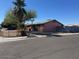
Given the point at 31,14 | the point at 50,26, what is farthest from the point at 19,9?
the point at 50,26

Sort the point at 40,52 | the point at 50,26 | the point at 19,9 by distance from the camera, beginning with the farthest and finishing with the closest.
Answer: the point at 50,26 → the point at 19,9 → the point at 40,52

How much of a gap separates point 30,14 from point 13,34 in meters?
12.2

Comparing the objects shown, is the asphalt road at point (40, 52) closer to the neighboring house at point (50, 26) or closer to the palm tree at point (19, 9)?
the palm tree at point (19, 9)

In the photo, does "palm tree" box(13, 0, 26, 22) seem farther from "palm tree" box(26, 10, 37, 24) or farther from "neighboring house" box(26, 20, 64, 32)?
"neighboring house" box(26, 20, 64, 32)

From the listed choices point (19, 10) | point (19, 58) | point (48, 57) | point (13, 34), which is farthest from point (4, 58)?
point (19, 10)

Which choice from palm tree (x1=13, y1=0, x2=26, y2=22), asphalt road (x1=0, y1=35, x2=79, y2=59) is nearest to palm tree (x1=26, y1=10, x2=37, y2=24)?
palm tree (x1=13, y1=0, x2=26, y2=22)

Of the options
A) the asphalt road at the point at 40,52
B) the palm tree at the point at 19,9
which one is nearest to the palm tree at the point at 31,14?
the palm tree at the point at 19,9

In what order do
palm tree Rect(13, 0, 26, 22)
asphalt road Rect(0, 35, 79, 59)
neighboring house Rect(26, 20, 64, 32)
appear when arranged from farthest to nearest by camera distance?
1. neighboring house Rect(26, 20, 64, 32)
2. palm tree Rect(13, 0, 26, 22)
3. asphalt road Rect(0, 35, 79, 59)

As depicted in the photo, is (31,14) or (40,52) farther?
(31,14)

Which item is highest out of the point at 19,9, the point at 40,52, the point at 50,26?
the point at 19,9

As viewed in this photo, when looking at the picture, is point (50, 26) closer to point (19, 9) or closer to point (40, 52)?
point (19, 9)

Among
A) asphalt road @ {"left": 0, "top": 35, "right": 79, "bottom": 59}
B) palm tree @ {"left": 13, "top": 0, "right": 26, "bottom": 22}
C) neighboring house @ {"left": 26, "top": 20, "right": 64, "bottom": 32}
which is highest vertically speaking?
palm tree @ {"left": 13, "top": 0, "right": 26, "bottom": 22}

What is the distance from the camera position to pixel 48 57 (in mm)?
10164

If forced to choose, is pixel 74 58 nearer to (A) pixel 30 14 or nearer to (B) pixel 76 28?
(A) pixel 30 14
